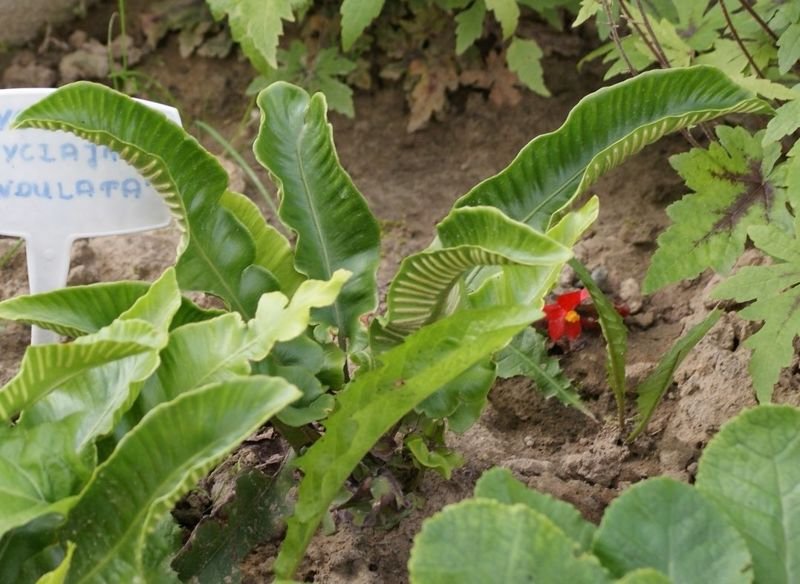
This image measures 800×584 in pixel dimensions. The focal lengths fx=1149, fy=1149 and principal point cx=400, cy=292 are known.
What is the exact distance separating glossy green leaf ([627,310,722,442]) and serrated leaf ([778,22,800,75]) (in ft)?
1.29

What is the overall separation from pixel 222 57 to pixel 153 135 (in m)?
1.38

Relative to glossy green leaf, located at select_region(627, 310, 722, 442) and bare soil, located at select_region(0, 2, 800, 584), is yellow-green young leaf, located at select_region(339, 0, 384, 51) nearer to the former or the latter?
bare soil, located at select_region(0, 2, 800, 584)

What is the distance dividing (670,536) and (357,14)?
1.46 m

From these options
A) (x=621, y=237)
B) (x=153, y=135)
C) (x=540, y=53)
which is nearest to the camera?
(x=153, y=135)

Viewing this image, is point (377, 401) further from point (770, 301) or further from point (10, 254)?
point (10, 254)

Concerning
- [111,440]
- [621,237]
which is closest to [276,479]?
[111,440]

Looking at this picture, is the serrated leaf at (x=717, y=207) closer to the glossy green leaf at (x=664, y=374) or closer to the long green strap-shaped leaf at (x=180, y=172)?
the glossy green leaf at (x=664, y=374)

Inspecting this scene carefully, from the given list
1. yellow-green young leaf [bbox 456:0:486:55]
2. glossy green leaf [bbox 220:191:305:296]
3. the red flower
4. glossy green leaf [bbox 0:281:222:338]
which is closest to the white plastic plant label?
glossy green leaf [bbox 220:191:305:296]

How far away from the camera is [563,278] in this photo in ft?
6.61

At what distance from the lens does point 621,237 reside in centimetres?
216

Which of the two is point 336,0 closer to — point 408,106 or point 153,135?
point 408,106

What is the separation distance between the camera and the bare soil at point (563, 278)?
58.0 inches

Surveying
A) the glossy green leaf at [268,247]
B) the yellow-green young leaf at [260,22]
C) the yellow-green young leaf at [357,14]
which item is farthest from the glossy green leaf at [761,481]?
the yellow-green young leaf at [357,14]

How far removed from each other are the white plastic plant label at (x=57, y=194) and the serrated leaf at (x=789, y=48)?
92 cm
